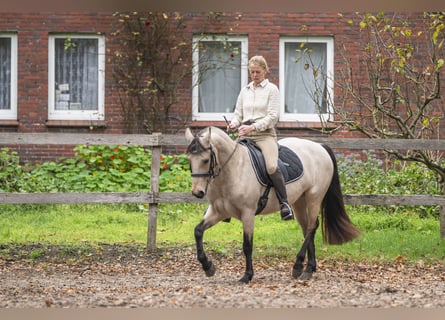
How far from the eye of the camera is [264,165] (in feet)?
27.9

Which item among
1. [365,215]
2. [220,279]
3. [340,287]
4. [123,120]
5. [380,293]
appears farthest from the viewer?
[123,120]

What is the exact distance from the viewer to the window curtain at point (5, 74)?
17.0m

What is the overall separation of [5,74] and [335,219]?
10042mm

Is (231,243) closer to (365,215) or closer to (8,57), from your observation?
(365,215)

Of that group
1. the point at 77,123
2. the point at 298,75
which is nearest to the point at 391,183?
the point at 298,75

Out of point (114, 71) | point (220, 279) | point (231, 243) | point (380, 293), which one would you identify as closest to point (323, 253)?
point (231, 243)

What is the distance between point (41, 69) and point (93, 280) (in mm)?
9005

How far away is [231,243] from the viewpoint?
36.6 feet

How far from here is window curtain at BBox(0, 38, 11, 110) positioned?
17.0 metres

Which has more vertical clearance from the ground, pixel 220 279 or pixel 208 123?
pixel 208 123

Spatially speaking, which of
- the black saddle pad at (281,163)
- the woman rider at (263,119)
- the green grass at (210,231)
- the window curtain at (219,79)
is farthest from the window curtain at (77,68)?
the woman rider at (263,119)

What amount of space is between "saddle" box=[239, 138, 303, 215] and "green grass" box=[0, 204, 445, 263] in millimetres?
1850

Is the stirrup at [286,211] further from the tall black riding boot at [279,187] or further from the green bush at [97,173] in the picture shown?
the green bush at [97,173]

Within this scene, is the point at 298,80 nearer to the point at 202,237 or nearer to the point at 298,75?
the point at 298,75
